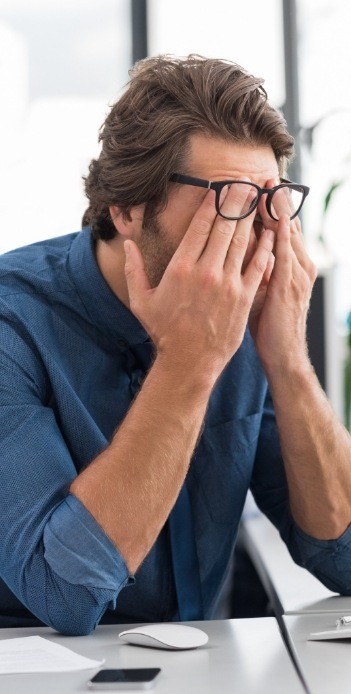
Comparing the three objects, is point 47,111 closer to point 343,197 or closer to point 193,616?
point 343,197

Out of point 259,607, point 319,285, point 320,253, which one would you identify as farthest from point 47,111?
point 259,607

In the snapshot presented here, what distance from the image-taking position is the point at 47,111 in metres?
4.40

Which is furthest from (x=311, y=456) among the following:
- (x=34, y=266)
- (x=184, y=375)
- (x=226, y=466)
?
(x=34, y=266)

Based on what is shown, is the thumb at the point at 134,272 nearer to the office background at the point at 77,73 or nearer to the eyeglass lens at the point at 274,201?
the eyeglass lens at the point at 274,201

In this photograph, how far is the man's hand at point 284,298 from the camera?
4.84 ft

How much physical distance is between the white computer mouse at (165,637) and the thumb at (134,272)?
0.49 m

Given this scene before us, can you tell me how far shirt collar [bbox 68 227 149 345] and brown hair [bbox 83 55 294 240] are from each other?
11 centimetres

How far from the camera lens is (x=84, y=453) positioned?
1417 mm

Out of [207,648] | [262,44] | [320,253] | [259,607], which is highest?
[262,44]

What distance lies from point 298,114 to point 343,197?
58cm

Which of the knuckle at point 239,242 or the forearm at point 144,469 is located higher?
the knuckle at point 239,242

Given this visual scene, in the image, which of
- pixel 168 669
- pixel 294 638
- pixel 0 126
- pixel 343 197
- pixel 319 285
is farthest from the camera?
pixel 0 126

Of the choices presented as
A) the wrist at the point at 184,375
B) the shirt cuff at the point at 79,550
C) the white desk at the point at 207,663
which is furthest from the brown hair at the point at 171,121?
the white desk at the point at 207,663

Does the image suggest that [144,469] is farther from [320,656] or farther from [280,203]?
[280,203]
